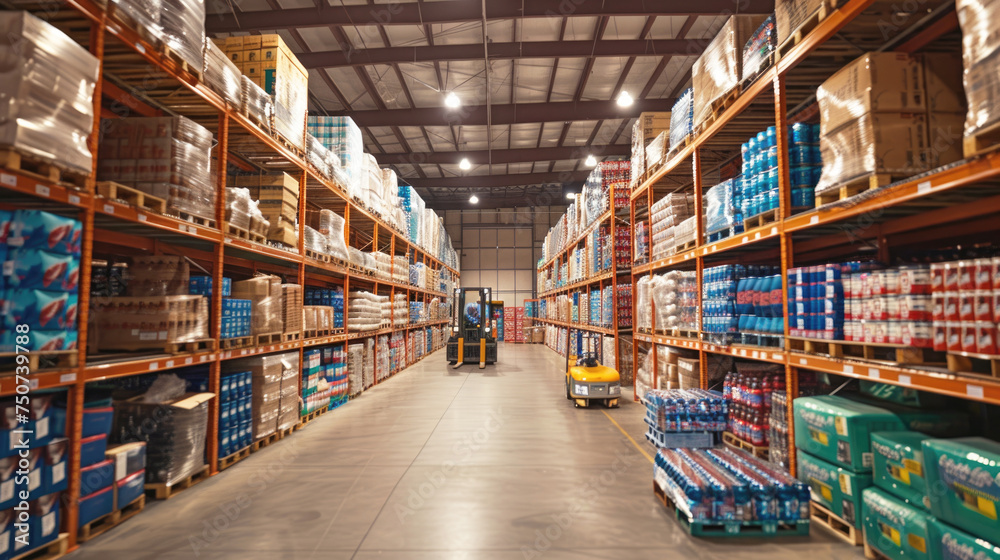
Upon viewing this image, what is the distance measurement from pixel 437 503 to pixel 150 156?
415 cm

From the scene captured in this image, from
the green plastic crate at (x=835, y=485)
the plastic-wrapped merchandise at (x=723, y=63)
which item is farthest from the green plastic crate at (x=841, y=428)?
the plastic-wrapped merchandise at (x=723, y=63)

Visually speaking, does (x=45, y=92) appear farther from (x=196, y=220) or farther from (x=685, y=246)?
(x=685, y=246)

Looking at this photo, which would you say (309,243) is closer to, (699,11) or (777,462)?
(777,462)

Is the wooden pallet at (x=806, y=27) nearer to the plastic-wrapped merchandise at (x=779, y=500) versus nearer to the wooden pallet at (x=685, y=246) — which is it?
the wooden pallet at (x=685, y=246)

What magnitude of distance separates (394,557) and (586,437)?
11.8 ft

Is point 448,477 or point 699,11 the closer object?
point 448,477

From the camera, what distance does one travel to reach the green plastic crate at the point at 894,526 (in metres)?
2.65

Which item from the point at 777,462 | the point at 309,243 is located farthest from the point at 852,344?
the point at 309,243

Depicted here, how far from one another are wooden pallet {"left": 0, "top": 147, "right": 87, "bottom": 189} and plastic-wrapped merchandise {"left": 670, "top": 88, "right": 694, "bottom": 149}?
6.67 metres

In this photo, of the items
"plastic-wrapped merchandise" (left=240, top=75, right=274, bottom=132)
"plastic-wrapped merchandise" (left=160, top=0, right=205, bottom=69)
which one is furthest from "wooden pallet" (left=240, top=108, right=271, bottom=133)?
"plastic-wrapped merchandise" (left=160, top=0, right=205, bottom=69)

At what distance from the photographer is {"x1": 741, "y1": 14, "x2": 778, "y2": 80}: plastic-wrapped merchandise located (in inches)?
184

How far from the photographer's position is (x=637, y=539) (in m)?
3.38

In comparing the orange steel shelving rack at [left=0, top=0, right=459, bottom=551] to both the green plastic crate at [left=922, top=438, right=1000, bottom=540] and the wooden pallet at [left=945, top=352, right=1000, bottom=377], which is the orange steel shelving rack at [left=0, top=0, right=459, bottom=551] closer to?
the green plastic crate at [left=922, top=438, right=1000, bottom=540]

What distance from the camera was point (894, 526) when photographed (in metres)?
2.84
